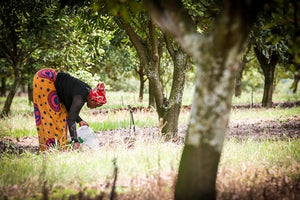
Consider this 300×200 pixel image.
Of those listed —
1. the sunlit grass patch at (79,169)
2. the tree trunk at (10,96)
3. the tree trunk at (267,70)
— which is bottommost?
the sunlit grass patch at (79,169)

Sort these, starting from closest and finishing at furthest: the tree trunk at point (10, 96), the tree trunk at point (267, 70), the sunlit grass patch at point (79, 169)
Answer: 1. the sunlit grass patch at point (79, 169)
2. the tree trunk at point (10, 96)
3. the tree trunk at point (267, 70)

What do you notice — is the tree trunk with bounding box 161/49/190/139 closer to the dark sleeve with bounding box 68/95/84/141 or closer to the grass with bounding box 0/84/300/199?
the grass with bounding box 0/84/300/199

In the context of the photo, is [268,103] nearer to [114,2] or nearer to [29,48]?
[29,48]

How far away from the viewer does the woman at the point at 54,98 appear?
4.54m

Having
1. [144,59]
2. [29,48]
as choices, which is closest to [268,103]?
[144,59]

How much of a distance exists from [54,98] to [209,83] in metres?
3.26

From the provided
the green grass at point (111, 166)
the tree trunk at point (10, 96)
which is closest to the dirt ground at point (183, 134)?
the green grass at point (111, 166)

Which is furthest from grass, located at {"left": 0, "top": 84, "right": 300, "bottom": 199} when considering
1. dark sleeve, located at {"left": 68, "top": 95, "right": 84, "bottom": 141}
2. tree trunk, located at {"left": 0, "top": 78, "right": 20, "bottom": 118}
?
tree trunk, located at {"left": 0, "top": 78, "right": 20, "bottom": 118}

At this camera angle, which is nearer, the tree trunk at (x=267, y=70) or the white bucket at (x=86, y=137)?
the white bucket at (x=86, y=137)

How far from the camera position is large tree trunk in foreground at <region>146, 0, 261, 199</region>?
2115 mm

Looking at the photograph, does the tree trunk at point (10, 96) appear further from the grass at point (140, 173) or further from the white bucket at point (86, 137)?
the grass at point (140, 173)

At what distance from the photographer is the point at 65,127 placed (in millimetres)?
4949

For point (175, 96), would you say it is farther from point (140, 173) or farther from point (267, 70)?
point (267, 70)

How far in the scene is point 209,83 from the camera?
2.17m
